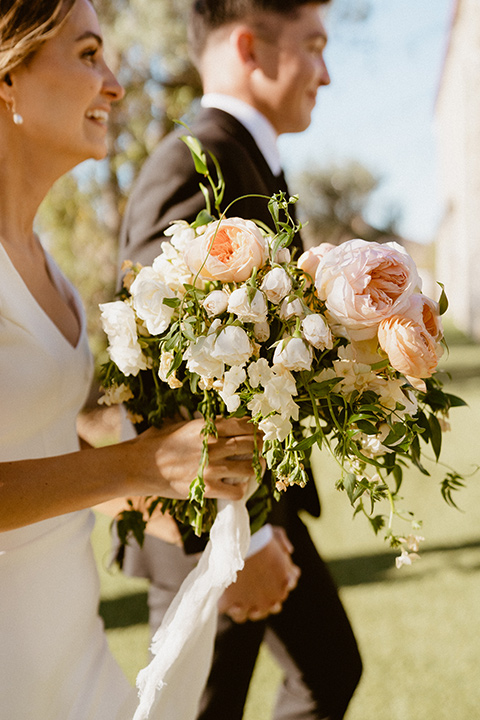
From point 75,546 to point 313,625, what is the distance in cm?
90

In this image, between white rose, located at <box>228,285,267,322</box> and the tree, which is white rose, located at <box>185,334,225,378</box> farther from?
the tree

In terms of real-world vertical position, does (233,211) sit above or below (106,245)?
above

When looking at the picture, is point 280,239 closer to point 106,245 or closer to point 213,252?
point 213,252

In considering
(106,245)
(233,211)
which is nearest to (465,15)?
(106,245)

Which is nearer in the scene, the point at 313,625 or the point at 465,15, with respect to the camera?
the point at 313,625

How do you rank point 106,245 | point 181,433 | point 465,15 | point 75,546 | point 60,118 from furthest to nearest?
point 465,15, point 106,245, point 75,546, point 60,118, point 181,433

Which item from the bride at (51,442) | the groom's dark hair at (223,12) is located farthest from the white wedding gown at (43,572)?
the groom's dark hair at (223,12)

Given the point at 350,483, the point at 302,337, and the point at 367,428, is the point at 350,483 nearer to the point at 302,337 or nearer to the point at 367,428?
the point at 367,428

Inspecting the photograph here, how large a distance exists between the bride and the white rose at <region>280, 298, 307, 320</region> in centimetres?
33

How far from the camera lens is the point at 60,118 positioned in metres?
1.75

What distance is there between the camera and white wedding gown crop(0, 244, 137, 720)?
1660mm

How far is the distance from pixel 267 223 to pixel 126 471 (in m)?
1.02

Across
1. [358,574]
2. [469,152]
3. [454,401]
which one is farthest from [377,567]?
[469,152]

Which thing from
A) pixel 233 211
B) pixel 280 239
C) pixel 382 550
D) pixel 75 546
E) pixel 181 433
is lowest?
pixel 382 550
